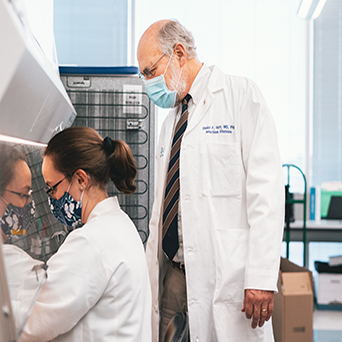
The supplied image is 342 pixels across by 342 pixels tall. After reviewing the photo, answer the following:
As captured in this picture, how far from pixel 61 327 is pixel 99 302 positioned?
9 cm

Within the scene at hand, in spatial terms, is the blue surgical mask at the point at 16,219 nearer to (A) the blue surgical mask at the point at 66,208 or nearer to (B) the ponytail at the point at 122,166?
(A) the blue surgical mask at the point at 66,208

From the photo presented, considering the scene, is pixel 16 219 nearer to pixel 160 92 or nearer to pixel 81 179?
pixel 81 179

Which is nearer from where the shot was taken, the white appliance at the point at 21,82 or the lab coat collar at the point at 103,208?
the white appliance at the point at 21,82

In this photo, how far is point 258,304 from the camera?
1008mm

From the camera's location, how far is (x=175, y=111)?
1.40 meters

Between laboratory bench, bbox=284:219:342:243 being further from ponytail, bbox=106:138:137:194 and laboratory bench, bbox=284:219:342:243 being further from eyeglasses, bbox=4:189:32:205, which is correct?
eyeglasses, bbox=4:189:32:205

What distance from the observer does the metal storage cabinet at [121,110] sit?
152cm

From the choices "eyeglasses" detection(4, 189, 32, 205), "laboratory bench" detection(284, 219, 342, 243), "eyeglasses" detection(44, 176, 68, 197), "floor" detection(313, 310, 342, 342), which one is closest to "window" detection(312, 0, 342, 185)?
"laboratory bench" detection(284, 219, 342, 243)

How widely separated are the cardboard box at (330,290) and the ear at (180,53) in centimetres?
178

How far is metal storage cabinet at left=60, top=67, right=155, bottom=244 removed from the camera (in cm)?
152

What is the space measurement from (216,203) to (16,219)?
74 centimetres

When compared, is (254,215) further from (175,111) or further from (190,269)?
(175,111)

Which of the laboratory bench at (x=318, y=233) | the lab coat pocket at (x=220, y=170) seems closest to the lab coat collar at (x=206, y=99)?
the lab coat pocket at (x=220, y=170)

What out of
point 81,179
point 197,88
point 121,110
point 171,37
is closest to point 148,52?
point 171,37
